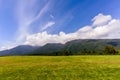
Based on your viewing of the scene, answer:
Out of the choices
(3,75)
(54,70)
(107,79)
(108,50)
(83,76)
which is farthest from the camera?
(108,50)

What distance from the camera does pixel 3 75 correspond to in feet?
137

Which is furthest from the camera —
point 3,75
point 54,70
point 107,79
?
point 54,70

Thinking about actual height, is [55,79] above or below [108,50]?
below

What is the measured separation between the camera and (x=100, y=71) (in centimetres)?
4338

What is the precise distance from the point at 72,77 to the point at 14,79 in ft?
35.1

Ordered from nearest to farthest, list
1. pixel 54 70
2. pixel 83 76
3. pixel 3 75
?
pixel 83 76 → pixel 3 75 → pixel 54 70

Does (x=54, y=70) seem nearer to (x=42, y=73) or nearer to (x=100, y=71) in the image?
(x=42, y=73)

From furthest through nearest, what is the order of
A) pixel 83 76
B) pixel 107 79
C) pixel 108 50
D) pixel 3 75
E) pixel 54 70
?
pixel 108 50 < pixel 54 70 < pixel 3 75 < pixel 83 76 < pixel 107 79

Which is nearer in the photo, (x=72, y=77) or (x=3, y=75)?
(x=72, y=77)

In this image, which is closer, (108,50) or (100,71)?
(100,71)

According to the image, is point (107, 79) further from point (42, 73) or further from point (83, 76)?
point (42, 73)

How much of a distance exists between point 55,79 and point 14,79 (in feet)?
24.8

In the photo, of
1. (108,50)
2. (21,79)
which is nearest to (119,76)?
(21,79)

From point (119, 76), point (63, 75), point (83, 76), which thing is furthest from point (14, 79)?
point (119, 76)
